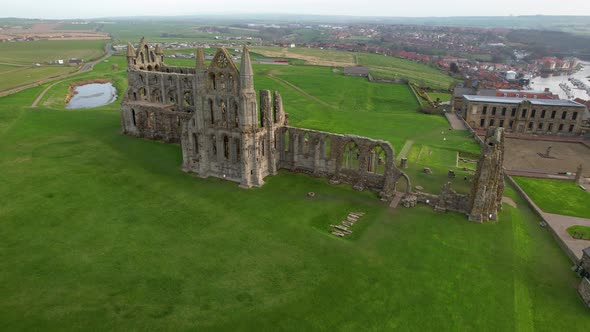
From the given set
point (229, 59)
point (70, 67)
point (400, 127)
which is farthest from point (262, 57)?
point (229, 59)

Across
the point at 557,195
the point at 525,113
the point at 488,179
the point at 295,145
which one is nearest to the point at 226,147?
the point at 295,145

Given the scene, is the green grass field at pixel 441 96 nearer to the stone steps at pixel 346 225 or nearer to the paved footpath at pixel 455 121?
the paved footpath at pixel 455 121

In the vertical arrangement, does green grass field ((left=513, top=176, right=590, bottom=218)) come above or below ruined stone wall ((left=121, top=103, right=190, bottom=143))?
below

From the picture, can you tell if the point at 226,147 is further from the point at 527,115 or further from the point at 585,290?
the point at 527,115

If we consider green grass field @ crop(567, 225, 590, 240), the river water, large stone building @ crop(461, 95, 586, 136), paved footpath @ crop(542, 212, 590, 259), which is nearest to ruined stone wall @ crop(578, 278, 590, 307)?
paved footpath @ crop(542, 212, 590, 259)

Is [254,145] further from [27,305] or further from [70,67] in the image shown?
[70,67]

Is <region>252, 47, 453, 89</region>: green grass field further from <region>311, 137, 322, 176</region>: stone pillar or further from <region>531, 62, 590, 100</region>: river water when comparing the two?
<region>311, 137, 322, 176</region>: stone pillar
